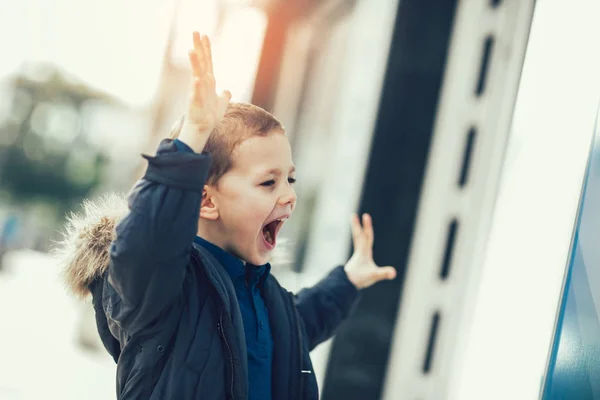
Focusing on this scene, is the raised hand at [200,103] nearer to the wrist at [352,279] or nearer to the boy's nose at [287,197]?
the boy's nose at [287,197]

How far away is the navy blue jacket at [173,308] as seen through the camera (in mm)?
785

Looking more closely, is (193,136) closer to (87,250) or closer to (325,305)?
(87,250)

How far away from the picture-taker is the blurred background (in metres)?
1.52

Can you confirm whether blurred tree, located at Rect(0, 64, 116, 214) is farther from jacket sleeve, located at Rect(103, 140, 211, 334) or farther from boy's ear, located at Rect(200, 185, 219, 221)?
jacket sleeve, located at Rect(103, 140, 211, 334)

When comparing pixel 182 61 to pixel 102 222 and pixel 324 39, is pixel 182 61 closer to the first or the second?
pixel 324 39

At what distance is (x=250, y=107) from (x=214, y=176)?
15 centimetres

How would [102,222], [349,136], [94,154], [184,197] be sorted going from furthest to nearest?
[349,136] → [94,154] → [102,222] → [184,197]

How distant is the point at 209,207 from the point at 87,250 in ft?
0.70

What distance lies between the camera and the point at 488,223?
62.9 inches

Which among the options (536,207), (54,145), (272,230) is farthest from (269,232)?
(54,145)

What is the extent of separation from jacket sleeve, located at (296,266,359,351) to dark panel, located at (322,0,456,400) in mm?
385

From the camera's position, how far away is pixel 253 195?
3.27 ft

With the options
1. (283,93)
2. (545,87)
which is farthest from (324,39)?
(545,87)

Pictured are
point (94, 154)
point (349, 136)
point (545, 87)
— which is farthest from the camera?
point (349, 136)
